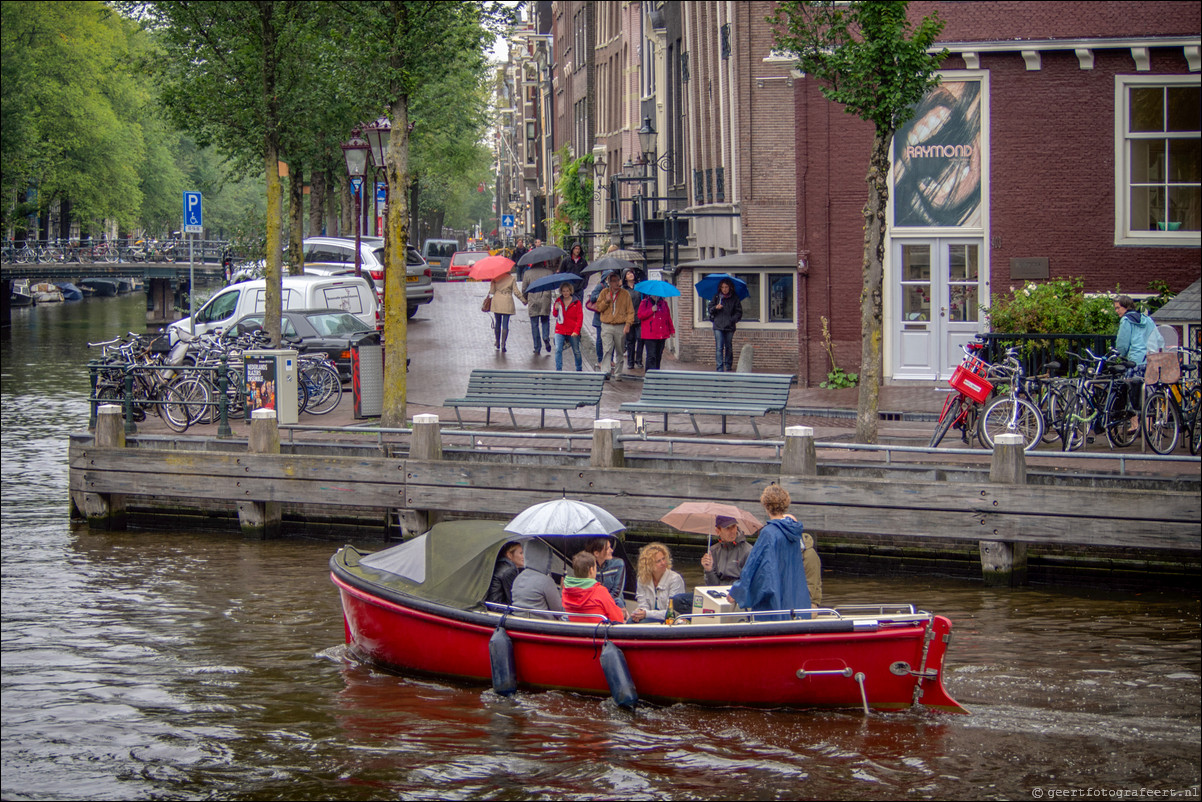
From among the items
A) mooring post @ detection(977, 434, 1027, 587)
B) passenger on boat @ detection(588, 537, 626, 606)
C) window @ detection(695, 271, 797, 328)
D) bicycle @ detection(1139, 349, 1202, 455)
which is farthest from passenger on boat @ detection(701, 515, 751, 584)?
window @ detection(695, 271, 797, 328)

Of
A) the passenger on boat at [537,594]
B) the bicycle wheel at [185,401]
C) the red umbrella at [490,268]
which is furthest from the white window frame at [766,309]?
the passenger on boat at [537,594]

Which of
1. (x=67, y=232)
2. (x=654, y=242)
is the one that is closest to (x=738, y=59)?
(x=654, y=242)

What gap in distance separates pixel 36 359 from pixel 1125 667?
34.3m

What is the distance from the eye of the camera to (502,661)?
36.2 ft

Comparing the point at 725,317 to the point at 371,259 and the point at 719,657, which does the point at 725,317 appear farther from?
the point at 371,259

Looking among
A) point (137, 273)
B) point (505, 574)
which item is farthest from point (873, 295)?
point (137, 273)

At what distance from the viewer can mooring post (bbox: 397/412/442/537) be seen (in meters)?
16.5

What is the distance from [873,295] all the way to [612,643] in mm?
7760

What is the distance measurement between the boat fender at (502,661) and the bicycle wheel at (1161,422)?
8.64 m

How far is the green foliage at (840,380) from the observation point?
2292cm

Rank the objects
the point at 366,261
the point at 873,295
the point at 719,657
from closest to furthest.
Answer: the point at 719,657 < the point at 873,295 < the point at 366,261

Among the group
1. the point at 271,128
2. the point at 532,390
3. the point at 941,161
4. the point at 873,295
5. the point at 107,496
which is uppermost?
the point at 271,128

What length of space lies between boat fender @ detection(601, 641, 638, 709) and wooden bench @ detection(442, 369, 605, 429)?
25.8 feet

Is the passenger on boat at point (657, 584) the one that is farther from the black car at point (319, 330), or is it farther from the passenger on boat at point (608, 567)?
the black car at point (319, 330)
